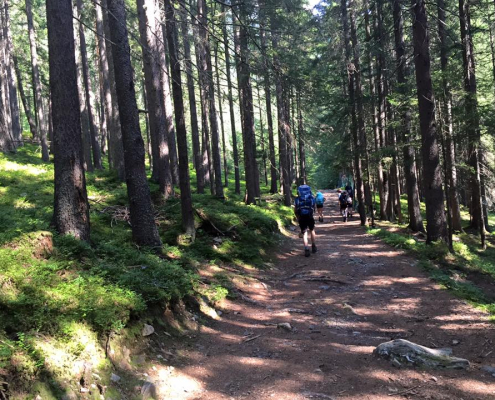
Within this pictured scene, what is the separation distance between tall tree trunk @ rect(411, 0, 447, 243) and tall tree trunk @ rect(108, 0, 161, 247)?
810 centimetres

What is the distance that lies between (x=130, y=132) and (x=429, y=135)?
855 centimetres

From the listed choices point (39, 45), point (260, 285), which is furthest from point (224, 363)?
point (39, 45)

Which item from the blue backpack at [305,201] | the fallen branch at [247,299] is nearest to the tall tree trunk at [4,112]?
the blue backpack at [305,201]

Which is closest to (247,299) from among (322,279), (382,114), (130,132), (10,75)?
(322,279)

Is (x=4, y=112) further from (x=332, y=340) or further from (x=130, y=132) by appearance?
(x=332, y=340)

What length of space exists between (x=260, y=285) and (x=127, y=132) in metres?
4.49

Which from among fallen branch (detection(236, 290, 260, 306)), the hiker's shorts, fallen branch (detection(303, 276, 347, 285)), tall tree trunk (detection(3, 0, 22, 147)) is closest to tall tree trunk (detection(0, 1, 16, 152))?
tall tree trunk (detection(3, 0, 22, 147))

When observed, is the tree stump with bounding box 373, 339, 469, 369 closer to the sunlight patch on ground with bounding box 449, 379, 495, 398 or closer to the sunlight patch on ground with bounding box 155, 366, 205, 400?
the sunlight patch on ground with bounding box 449, 379, 495, 398

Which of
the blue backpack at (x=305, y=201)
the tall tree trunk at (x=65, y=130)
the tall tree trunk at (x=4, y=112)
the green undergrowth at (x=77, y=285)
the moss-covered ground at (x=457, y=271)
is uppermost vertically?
the tall tree trunk at (x=4, y=112)

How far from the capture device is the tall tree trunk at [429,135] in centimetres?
1025

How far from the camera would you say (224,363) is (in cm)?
431

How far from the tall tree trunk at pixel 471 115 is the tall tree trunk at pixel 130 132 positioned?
10.3 metres

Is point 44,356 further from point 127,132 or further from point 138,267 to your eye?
point 127,132

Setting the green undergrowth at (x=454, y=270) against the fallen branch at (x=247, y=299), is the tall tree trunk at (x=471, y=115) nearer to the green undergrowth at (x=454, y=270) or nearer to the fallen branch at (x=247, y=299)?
the green undergrowth at (x=454, y=270)
